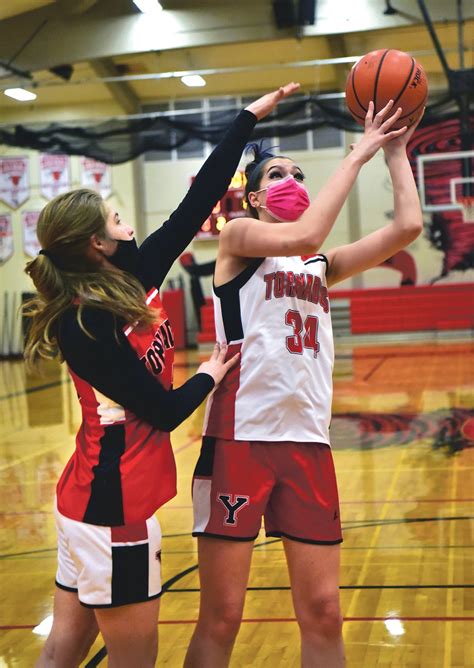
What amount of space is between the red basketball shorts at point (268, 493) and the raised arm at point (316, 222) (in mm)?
516

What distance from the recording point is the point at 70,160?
1959cm

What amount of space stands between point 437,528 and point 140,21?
12.6 m

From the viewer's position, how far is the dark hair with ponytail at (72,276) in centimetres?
215

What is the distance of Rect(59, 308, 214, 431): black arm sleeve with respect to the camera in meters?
2.10

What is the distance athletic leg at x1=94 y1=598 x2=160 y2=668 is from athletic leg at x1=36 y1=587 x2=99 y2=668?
153mm

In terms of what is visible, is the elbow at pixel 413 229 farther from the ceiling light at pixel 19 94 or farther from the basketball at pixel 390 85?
the ceiling light at pixel 19 94

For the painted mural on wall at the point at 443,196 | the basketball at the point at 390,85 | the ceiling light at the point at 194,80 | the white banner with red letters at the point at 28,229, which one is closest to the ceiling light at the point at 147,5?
the ceiling light at the point at 194,80

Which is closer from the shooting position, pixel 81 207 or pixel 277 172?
pixel 81 207

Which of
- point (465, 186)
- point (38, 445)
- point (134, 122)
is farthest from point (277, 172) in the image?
point (465, 186)

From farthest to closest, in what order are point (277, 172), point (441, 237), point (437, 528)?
point (441, 237)
point (437, 528)
point (277, 172)

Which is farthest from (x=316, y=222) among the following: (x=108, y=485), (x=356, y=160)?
(x=108, y=485)

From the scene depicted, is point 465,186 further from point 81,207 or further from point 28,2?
point 81,207

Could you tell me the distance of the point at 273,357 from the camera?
2459 mm

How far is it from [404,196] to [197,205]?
1.84 ft
